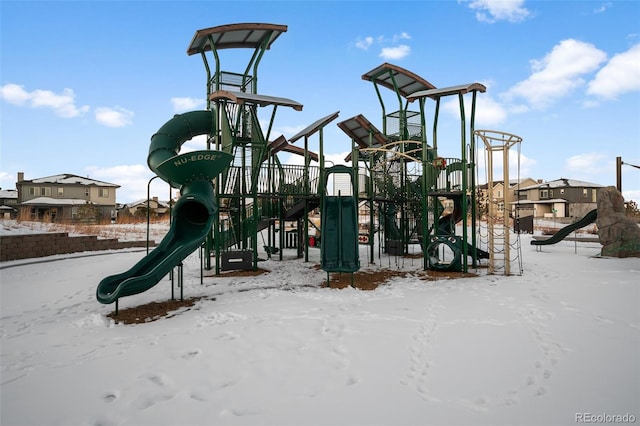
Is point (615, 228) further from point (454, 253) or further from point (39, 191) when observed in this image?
point (39, 191)

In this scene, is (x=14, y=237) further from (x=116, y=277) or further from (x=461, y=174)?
(x=461, y=174)

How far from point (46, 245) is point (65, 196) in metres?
33.9

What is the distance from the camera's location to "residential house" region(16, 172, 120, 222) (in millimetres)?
39500

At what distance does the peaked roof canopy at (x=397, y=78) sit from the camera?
17734 mm

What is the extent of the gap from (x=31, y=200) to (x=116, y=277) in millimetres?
43381

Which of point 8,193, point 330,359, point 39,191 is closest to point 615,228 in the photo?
point 330,359

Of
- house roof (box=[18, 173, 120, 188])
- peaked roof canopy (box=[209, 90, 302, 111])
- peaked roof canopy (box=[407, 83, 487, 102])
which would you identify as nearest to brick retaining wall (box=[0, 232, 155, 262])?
peaked roof canopy (box=[209, 90, 302, 111])

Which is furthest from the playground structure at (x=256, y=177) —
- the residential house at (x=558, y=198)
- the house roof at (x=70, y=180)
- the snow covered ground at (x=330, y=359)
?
the residential house at (x=558, y=198)

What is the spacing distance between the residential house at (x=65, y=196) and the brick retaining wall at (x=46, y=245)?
22.0 metres

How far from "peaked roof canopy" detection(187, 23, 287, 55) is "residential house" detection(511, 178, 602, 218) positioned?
47592mm

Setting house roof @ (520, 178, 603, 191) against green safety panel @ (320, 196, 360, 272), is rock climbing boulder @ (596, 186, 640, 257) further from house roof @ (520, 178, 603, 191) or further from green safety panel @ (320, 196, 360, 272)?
house roof @ (520, 178, 603, 191)

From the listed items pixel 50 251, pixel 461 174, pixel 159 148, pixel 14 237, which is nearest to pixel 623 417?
pixel 461 174

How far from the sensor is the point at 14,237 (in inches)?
552

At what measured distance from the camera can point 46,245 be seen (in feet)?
50.9
